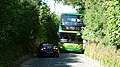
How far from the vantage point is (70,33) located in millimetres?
46312

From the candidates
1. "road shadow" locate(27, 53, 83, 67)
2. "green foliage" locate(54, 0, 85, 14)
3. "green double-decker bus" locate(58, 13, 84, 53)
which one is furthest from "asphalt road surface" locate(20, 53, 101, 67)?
"green foliage" locate(54, 0, 85, 14)

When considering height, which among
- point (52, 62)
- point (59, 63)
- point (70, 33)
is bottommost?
point (52, 62)

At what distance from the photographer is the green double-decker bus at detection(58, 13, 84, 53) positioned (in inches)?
1822

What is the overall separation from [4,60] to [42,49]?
16426 millimetres

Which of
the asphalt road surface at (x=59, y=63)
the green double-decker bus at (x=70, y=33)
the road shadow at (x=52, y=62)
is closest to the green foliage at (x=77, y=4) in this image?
the green double-decker bus at (x=70, y=33)

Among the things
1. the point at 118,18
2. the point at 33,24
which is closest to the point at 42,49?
the point at 33,24

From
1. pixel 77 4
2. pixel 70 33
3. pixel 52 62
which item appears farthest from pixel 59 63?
pixel 77 4

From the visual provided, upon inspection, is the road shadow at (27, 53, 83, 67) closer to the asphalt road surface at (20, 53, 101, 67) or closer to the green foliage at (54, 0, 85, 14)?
the asphalt road surface at (20, 53, 101, 67)

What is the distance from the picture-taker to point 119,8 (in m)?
14.6

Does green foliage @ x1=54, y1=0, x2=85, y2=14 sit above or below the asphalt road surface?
above

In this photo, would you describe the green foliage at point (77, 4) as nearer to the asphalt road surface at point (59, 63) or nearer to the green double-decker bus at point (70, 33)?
the green double-decker bus at point (70, 33)

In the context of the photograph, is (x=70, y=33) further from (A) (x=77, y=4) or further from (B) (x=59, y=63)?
(B) (x=59, y=63)

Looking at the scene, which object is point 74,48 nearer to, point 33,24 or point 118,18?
point 33,24

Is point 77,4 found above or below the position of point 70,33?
above
